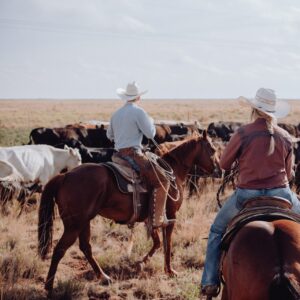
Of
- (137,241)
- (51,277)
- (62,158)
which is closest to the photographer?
(51,277)

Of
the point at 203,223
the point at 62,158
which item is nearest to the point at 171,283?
the point at 203,223

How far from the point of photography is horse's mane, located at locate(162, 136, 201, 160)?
7684 mm

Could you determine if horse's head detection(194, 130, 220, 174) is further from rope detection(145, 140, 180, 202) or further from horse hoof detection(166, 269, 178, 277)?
horse hoof detection(166, 269, 178, 277)

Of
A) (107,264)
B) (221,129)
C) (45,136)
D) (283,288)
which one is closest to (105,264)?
(107,264)

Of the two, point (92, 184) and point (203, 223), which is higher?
point (92, 184)

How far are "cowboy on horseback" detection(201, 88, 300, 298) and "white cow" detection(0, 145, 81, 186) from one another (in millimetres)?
7479

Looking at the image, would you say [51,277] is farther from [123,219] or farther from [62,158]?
[62,158]

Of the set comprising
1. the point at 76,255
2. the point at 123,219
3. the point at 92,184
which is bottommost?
Answer: the point at 76,255

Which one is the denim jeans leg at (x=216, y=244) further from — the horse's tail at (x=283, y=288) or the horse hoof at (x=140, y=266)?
the horse hoof at (x=140, y=266)

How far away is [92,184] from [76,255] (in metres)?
1.92

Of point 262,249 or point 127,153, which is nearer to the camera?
point 262,249

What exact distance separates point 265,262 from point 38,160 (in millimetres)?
9294

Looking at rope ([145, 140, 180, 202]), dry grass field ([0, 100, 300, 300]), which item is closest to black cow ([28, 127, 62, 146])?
dry grass field ([0, 100, 300, 300])

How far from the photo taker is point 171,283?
6.64 meters
